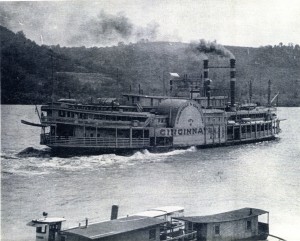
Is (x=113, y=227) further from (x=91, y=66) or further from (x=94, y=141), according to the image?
(x=94, y=141)

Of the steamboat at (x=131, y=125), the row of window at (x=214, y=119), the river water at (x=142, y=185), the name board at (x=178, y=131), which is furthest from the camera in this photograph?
the row of window at (x=214, y=119)

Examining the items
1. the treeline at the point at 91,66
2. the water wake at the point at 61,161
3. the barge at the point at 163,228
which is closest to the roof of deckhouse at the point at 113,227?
the barge at the point at 163,228

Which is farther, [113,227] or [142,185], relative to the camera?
[142,185]

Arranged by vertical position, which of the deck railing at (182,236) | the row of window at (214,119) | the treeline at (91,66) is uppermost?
the treeline at (91,66)

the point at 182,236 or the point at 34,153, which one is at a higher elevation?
the point at 34,153

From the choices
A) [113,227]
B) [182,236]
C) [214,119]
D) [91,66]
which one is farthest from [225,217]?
[214,119]

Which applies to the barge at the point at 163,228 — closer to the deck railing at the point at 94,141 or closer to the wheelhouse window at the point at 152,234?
the wheelhouse window at the point at 152,234
